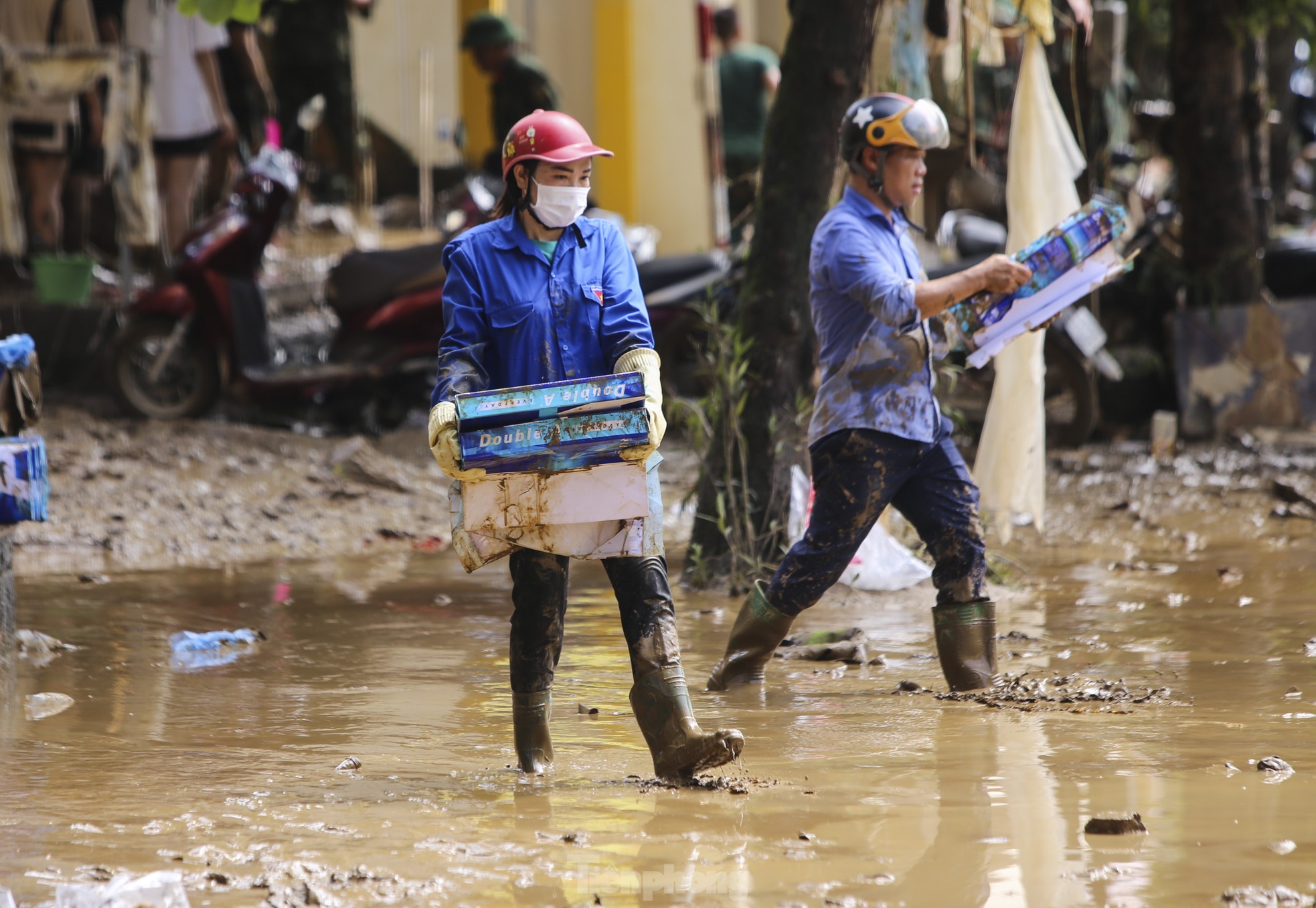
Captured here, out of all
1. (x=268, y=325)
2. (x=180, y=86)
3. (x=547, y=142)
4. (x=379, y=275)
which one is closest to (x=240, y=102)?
(x=180, y=86)

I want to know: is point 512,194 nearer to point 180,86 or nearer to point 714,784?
point 714,784

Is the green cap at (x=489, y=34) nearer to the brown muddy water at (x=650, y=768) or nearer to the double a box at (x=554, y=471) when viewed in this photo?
the brown muddy water at (x=650, y=768)

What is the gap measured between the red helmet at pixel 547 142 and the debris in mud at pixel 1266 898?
2270 mm

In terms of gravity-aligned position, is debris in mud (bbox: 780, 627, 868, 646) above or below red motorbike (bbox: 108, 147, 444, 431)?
below

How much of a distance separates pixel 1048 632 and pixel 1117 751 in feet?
5.95

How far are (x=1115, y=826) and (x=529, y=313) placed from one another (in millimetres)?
1858

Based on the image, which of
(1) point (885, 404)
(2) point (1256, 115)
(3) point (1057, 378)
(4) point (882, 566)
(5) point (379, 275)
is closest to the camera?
(1) point (885, 404)

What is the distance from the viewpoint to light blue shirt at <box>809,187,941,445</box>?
15.8ft

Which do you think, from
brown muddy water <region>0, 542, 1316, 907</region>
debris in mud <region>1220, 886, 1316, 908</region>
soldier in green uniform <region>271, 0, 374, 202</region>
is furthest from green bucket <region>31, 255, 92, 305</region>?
debris in mud <region>1220, 886, 1316, 908</region>

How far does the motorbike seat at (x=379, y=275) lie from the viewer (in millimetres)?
10688

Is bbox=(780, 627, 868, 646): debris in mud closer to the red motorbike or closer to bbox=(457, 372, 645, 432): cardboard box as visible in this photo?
bbox=(457, 372, 645, 432): cardboard box

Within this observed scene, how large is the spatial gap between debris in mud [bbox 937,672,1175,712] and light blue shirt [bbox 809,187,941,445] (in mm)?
799

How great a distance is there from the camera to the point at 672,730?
4.00m

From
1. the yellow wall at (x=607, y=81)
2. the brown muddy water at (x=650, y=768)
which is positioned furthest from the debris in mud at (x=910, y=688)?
the yellow wall at (x=607, y=81)
